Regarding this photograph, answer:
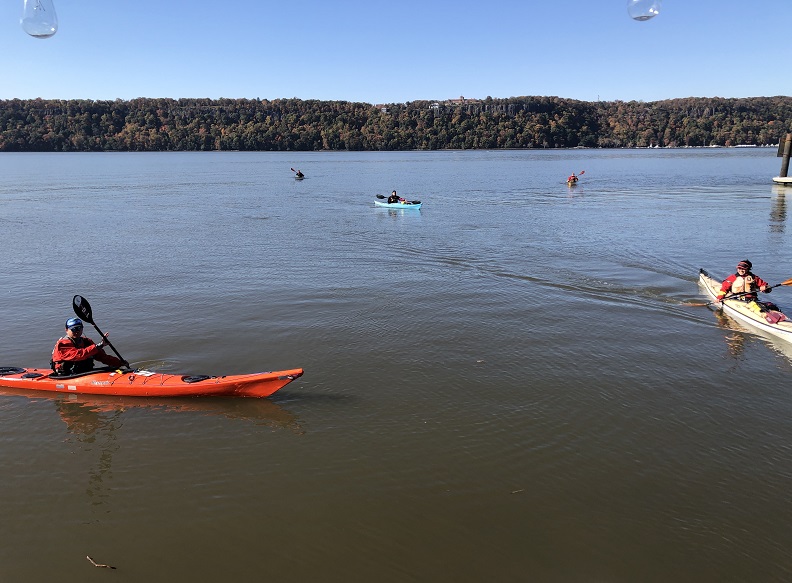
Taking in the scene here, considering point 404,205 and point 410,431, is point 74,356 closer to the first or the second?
point 410,431

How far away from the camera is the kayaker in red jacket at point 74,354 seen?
41.7ft

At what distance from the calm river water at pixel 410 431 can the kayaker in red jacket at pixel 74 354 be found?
922 millimetres

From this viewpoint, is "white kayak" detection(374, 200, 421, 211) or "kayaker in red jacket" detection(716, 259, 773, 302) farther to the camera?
"white kayak" detection(374, 200, 421, 211)

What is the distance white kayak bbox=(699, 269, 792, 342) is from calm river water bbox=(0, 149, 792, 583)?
46cm

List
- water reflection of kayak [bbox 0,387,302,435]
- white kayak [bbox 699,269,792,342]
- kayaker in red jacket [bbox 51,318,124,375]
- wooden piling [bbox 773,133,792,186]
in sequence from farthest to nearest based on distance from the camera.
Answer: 1. wooden piling [bbox 773,133,792,186]
2. white kayak [bbox 699,269,792,342]
3. kayaker in red jacket [bbox 51,318,124,375]
4. water reflection of kayak [bbox 0,387,302,435]

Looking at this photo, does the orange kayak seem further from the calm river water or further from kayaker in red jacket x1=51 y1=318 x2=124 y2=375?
the calm river water

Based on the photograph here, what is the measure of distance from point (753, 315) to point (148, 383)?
1601 centimetres

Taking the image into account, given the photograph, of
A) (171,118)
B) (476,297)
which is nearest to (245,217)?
(476,297)

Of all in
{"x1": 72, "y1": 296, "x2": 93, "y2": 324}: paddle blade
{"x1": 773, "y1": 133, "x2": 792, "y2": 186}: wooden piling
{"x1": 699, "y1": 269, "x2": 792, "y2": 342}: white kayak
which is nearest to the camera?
{"x1": 72, "y1": 296, "x2": 93, "y2": 324}: paddle blade

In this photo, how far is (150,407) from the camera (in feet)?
39.9

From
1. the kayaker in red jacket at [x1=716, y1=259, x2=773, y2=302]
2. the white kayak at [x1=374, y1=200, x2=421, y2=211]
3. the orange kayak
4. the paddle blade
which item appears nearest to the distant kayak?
the white kayak at [x1=374, y1=200, x2=421, y2=211]

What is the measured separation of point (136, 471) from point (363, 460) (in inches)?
149

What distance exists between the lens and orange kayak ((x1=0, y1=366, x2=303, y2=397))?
39.6 feet

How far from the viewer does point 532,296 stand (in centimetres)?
2025
